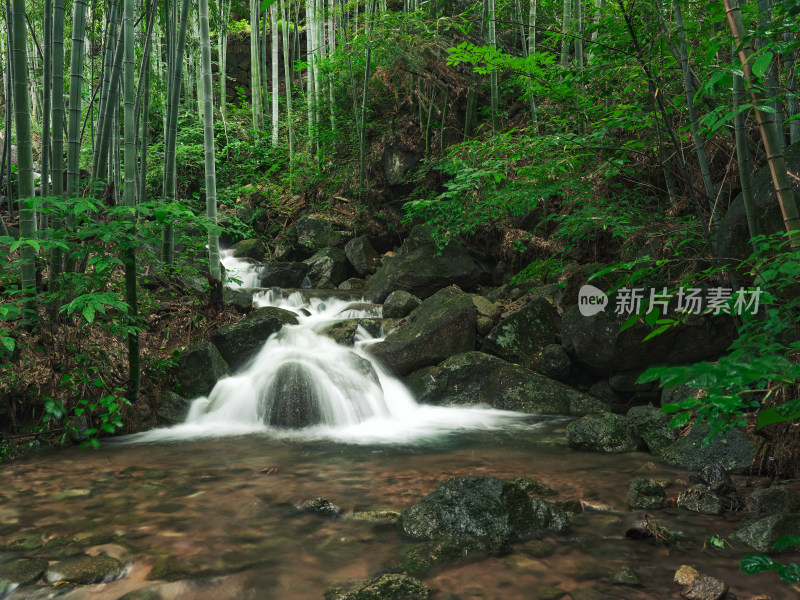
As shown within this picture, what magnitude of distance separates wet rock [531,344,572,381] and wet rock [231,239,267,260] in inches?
287

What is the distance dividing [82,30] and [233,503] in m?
3.96

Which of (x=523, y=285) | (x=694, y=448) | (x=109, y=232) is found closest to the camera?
(x=109, y=232)

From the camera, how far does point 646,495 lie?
11.1 ft

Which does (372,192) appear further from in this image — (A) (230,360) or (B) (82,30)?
(B) (82,30)

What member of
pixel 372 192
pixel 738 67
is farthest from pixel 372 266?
pixel 738 67

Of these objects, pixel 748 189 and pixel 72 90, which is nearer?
pixel 748 189

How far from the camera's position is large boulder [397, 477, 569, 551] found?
293 centimetres

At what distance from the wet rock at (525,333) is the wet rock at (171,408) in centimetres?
394

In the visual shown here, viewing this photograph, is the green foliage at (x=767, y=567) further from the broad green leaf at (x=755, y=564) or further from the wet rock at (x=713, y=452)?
the wet rock at (x=713, y=452)

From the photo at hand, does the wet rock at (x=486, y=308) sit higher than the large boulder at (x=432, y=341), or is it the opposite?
the wet rock at (x=486, y=308)

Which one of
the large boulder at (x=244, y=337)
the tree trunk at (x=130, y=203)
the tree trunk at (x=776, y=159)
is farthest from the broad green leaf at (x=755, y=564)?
the large boulder at (x=244, y=337)

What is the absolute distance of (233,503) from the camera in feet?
11.5

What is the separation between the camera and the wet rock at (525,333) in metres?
7.11

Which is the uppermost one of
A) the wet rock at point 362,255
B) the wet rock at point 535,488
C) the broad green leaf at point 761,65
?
the wet rock at point 362,255
